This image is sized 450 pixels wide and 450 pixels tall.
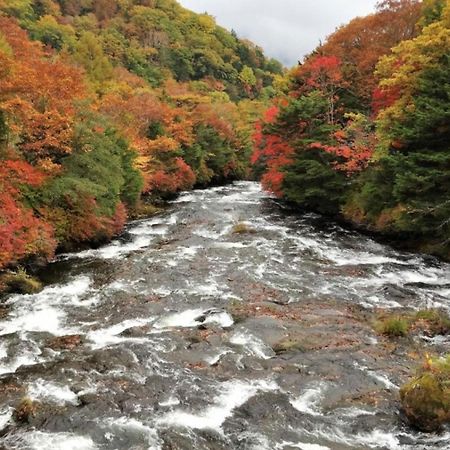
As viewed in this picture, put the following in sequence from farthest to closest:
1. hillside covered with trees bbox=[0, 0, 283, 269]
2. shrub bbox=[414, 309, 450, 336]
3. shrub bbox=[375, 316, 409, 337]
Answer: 1. hillside covered with trees bbox=[0, 0, 283, 269]
2. shrub bbox=[414, 309, 450, 336]
3. shrub bbox=[375, 316, 409, 337]

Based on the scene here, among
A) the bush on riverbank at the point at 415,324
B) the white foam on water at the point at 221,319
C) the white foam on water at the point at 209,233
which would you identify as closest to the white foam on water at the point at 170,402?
the white foam on water at the point at 221,319

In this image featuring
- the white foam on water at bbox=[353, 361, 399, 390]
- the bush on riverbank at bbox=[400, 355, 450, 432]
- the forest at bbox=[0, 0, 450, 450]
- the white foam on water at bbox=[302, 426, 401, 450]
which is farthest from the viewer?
the white foam on water at bbox=[353, 361, 399, 390]

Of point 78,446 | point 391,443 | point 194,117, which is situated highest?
point 194,117

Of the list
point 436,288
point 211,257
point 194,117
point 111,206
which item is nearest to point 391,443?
point 436,288

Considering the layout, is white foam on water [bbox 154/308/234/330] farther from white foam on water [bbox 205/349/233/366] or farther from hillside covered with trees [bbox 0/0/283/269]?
hillside covered with trees [bbox 0/0/283/269]

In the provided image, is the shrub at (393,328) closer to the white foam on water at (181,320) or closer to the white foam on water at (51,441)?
the white foam on water at (181,320)

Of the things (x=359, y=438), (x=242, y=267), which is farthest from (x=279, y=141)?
(x=359, y=438)

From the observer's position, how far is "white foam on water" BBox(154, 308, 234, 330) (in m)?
15.0

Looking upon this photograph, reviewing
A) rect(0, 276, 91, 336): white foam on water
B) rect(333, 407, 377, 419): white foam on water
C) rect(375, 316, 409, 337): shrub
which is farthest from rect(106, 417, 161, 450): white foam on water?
rect(375, 316, 409, 337): shrub

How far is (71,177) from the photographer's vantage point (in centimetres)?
2277

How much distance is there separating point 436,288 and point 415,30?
26153mm

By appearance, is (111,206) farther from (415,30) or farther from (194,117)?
Answer: (194,117)

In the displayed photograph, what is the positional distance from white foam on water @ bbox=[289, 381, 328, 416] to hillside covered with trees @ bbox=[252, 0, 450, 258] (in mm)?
13385

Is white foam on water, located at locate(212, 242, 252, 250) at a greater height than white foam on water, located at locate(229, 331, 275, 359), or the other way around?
white foam on water, located at locate(212, 242, 252, 250)
